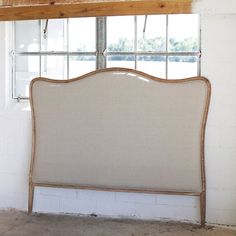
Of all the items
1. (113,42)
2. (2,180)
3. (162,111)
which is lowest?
(2,180)

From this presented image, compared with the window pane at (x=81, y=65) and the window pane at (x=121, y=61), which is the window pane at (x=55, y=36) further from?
the window pane at (x=121, y=61)

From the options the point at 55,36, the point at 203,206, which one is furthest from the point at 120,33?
the point at 203,206

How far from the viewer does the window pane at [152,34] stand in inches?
124

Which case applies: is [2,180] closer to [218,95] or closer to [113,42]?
[113,42]

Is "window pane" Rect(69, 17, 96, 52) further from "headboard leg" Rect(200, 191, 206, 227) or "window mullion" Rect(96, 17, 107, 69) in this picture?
"headboard leg" Rect(200, 191, 206, 227)

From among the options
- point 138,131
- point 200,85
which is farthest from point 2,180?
point 200,85

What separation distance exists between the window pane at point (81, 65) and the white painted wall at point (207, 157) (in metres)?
0.51

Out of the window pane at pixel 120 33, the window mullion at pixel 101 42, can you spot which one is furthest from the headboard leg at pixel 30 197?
the window pane at pixel 120 33

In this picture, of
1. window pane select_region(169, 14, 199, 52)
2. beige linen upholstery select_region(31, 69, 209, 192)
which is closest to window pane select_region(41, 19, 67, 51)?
beige linen upholstery select_region(31, 69, 209, 192)

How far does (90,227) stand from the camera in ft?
9.73

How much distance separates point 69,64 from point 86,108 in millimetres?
522

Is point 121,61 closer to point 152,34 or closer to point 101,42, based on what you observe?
point 101,42

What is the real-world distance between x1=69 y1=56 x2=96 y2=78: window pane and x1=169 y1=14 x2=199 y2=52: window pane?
67 cm

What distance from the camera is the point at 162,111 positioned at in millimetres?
2887
